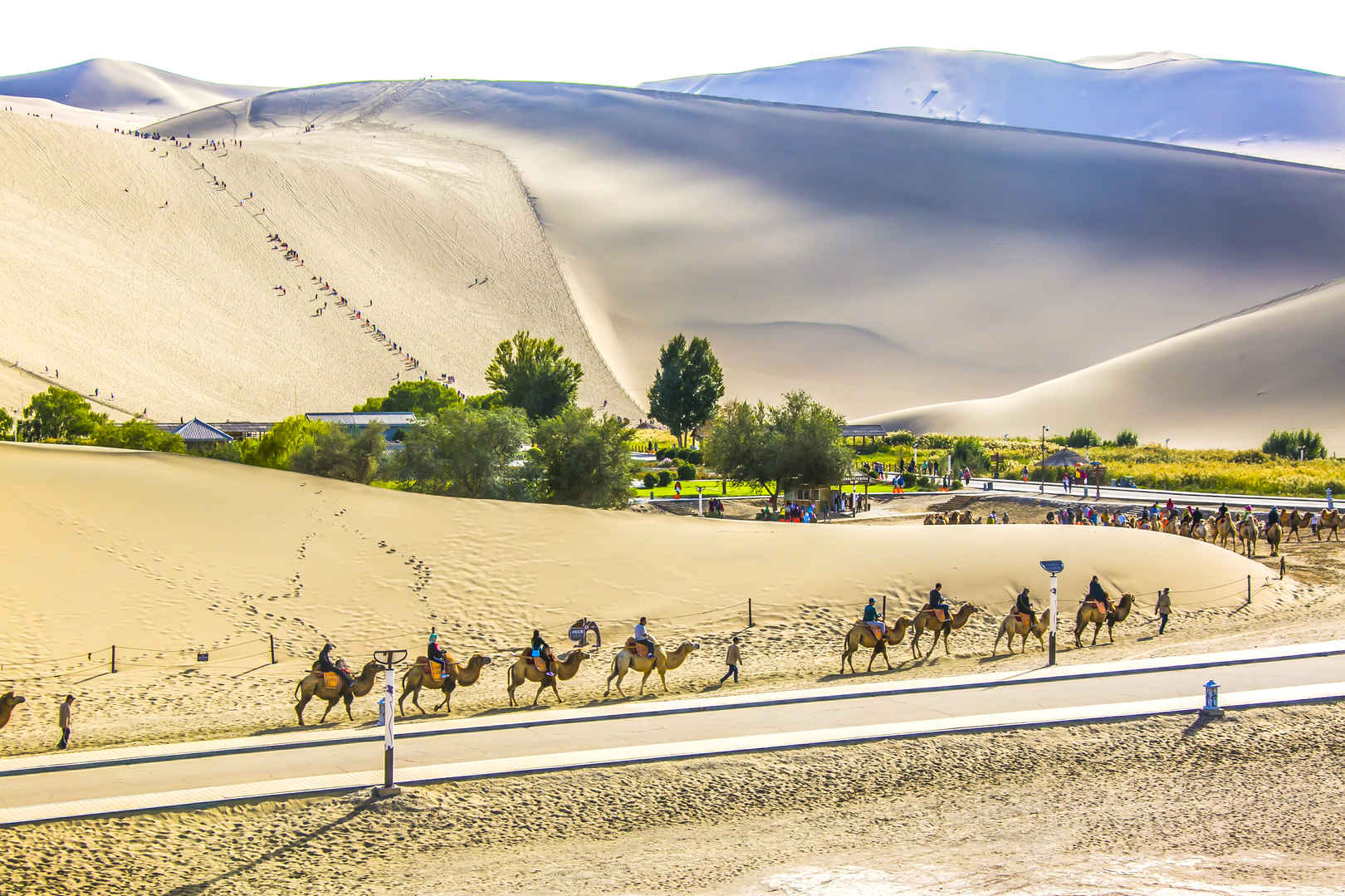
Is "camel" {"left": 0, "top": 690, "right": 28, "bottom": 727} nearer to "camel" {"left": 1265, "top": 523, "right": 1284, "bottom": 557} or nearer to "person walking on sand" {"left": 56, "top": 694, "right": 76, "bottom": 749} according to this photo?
"person walking on sand" {"left": 56, "top": 694, "right": 76, "bottom": 749}

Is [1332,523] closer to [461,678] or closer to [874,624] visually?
[874,624]

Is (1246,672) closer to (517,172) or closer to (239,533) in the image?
(239,533)

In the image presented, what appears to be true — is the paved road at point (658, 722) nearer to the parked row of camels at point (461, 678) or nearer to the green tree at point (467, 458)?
the parked row of camels at point (461, 678)

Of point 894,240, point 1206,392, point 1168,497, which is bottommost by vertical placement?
point 1168,497

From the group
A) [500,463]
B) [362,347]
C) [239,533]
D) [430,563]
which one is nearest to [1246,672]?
[430,563]

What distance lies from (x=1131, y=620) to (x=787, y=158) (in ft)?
486

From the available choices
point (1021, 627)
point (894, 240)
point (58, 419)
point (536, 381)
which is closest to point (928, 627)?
point (1021, 627)

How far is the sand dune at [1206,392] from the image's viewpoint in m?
87.1

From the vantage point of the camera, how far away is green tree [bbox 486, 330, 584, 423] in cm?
6819

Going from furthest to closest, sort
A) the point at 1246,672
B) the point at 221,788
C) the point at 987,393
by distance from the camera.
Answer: the point at 987,393, the point at 1246,672, the point at 221,788

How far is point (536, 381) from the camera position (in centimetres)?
6838

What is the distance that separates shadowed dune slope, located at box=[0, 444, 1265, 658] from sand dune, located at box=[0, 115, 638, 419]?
47.6 m

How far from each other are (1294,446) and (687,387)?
3538 centimetres

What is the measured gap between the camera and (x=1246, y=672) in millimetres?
16672
